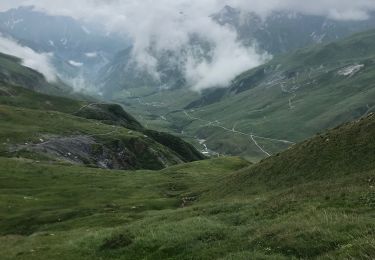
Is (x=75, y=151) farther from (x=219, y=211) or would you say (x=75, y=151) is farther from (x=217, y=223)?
(x=217, y=223)

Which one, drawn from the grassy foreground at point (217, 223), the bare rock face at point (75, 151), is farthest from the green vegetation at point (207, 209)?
the bare rock face at point (75, 151)

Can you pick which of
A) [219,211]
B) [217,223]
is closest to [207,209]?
[219,211]

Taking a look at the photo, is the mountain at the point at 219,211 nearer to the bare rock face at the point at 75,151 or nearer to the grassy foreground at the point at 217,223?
the grassy foreground at the point at 217,223

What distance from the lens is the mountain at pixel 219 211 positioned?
2900 cm

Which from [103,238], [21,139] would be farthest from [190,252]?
[21,139]

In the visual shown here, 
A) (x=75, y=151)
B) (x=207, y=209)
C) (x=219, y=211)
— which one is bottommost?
(x=219, y=211)

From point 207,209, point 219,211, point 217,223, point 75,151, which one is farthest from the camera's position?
point 75,151

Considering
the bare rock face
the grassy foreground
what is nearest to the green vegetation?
the grassy foreground

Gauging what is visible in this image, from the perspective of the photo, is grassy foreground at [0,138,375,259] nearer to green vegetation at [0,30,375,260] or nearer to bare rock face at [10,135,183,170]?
green vegetation at [0,30,375,260]

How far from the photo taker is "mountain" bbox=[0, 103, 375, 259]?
95.1 feet

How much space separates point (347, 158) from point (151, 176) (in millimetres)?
67955

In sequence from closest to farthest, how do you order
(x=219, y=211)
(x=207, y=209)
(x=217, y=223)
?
(x=217, y=223), (x=219, y=211), (x=207, y=209)

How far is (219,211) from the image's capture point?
4666 cm

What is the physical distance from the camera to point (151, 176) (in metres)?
120
